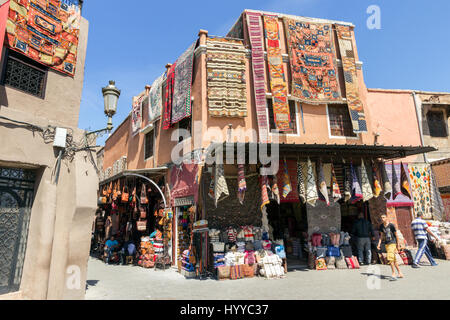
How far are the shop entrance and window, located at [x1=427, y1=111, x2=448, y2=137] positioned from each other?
17453 millimetres

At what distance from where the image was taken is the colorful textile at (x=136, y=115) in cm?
1596

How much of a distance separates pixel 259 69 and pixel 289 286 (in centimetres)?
797

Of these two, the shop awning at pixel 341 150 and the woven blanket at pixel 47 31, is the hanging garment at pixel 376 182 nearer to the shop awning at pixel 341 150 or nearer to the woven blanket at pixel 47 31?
the shop awning at pixel 341 150

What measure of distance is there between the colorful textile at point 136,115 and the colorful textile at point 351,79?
1058cm

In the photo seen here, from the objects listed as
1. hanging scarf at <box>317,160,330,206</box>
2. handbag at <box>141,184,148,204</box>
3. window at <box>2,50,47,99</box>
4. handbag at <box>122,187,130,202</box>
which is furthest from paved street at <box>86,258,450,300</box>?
window at <box>2,50,47,99</box>

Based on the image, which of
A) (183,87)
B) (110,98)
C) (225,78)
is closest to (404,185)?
(225,78)

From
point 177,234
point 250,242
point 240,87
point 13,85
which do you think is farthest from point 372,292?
point 13,85

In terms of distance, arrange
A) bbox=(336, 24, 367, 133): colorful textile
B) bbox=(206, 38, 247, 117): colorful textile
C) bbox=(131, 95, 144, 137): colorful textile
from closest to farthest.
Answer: bbox=(206, 38, 247, 117): colorful textile, bbox=(336, 24, 367, 133): colorful textile, bbox=(131, 95, 144, 137): colorful textile

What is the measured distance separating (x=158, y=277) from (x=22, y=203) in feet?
15.6

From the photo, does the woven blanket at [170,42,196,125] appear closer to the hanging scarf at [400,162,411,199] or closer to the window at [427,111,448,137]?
the hanging scarf at [400,162,411,199]

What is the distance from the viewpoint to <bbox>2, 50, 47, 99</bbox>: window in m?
5.52
